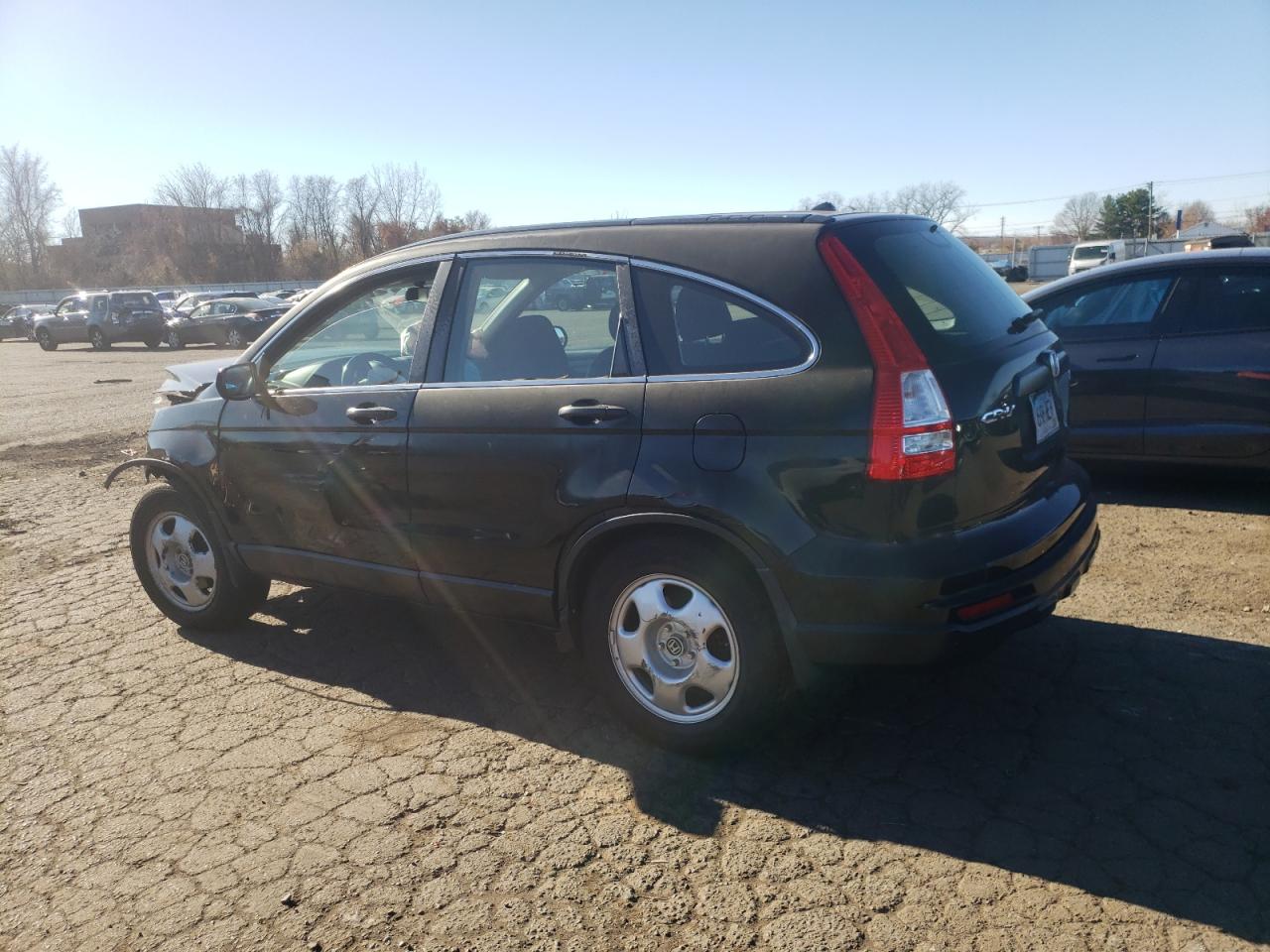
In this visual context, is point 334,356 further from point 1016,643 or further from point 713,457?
point 1016,643

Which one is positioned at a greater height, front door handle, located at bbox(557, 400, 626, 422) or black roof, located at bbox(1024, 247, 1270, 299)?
black roof, located at bbox(1024, 247, 1270, 299)

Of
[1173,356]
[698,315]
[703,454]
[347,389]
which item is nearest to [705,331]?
[698,315]

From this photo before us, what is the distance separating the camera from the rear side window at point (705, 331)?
327 cm

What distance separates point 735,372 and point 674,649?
1.01 m

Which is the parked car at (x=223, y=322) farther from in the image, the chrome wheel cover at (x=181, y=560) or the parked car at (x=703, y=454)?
the parked car at (x=703, y=454)

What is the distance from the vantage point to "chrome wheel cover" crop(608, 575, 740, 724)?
3.39 meters

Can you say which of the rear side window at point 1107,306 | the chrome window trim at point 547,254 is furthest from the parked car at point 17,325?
the chrome window trim at point 547,254

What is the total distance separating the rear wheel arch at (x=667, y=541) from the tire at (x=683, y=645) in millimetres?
25

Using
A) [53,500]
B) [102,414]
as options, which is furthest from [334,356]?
[102,414]

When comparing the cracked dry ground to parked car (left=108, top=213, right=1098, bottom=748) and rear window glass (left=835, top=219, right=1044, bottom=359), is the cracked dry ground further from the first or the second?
rear window glass (left=835, top=219, right=1044, bottom=359)

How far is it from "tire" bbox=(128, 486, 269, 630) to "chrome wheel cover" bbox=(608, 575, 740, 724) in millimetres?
2344

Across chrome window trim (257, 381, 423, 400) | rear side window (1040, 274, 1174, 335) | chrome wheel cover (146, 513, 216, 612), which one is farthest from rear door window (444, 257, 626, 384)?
rear side window (1040, 274, 1174, 335)

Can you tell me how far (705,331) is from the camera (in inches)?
135

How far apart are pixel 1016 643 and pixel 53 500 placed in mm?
8044
